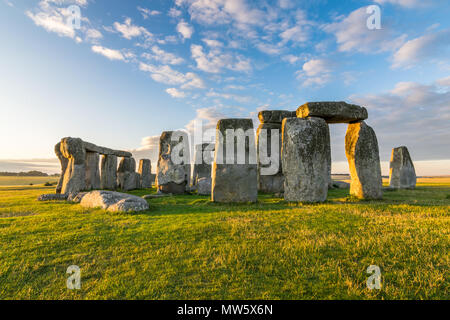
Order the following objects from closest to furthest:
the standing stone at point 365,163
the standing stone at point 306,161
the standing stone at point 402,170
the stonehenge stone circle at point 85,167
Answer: the standing stone at point 306,161
the standing stone at point 365,163
the stonehenge stone circle at point 85,167
the standing stone at point 402,170

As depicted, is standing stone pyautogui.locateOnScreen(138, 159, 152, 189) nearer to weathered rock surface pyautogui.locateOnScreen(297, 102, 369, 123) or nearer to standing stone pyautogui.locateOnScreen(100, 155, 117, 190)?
standing stone pyautogui.locateOnScreen(100, 155, 117, 190)

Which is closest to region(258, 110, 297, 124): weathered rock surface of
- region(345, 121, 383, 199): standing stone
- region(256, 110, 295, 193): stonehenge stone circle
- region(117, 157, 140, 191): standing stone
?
region(256, 110, 295, 193): stonehenge stone circle

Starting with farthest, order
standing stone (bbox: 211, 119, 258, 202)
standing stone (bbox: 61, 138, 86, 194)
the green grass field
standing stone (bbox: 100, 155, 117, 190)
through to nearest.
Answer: standing stone (bbox: 100, 155, 117, 190), standing stone (bbox: 61, 138, 86, 194), standing stone (bbox: 211, 119, 258, 202), the green grass field

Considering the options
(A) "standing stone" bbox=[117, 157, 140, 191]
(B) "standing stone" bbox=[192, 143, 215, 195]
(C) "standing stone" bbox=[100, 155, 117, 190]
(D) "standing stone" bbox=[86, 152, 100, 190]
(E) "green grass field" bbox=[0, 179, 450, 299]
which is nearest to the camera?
(E) "green grass field" bbox=[0, 179, 450, 299]

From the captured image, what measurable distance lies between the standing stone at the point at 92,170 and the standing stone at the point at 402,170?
20037 mm

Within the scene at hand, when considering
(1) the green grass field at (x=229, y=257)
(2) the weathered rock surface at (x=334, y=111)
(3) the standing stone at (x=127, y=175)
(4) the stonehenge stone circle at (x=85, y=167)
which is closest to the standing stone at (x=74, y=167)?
(4) the stonehenge stone circle at (x=85, y=167)

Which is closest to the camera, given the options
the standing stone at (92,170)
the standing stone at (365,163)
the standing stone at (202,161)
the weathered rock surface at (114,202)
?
the weathered rock surface at (114,202)

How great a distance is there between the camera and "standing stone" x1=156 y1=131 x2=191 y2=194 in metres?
12.4

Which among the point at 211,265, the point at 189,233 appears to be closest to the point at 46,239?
the point at 189,233

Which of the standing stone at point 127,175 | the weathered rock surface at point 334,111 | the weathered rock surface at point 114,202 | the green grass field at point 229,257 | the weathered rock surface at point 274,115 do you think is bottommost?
the green grass field at point 229,257

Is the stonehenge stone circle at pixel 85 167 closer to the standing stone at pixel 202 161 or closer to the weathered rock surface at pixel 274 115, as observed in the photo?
the standing stone at pixel 202 161

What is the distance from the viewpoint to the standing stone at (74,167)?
439 inches

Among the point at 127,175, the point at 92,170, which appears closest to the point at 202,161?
the point at 127,175
